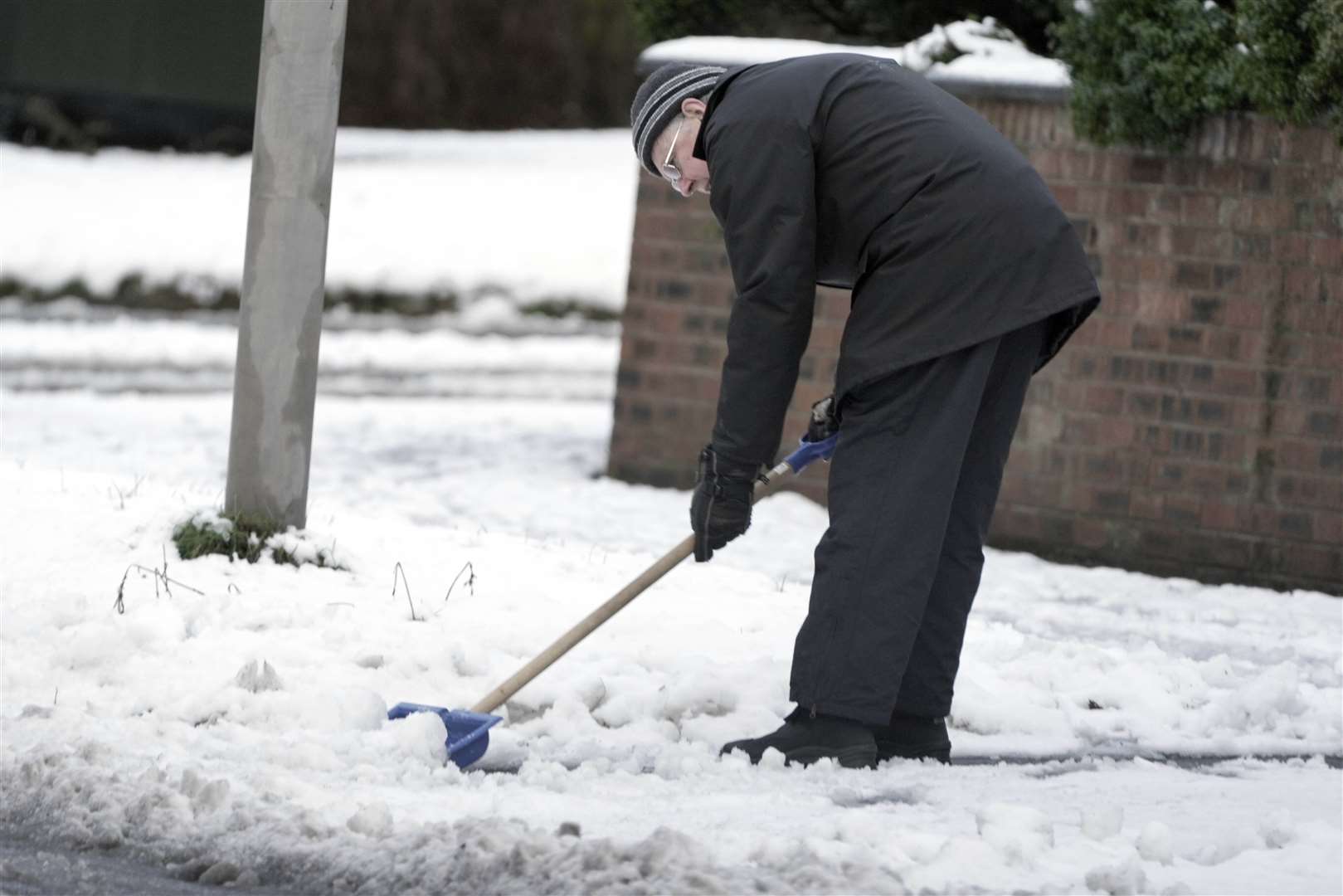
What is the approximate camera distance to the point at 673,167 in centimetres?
403

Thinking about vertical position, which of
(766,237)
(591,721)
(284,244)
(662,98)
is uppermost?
(662,98)

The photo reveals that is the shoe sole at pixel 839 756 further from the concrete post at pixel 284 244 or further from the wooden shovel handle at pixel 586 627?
the concrete post at pixel 284 244

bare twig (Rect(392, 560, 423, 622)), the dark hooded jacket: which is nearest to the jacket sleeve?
the dark hooded jacket

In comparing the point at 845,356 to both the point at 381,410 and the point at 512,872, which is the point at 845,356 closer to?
the point at 512,872

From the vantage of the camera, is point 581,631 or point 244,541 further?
point 244,541

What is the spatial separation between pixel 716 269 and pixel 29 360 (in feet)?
17.0

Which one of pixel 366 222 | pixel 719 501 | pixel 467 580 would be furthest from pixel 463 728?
pixel 366 222

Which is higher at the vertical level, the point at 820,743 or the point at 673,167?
the point at 673,167

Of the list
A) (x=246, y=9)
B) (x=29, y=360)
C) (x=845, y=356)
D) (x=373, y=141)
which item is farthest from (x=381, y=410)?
(x=373, y=141)

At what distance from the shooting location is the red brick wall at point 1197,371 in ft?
21.5

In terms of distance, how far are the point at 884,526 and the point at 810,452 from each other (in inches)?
15.4

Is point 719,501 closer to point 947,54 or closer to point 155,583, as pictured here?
point 155,583

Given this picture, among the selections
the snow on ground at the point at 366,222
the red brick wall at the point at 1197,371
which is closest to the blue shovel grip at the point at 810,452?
the red brick wall at the point at 1197,371

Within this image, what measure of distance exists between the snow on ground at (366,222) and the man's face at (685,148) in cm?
1002
